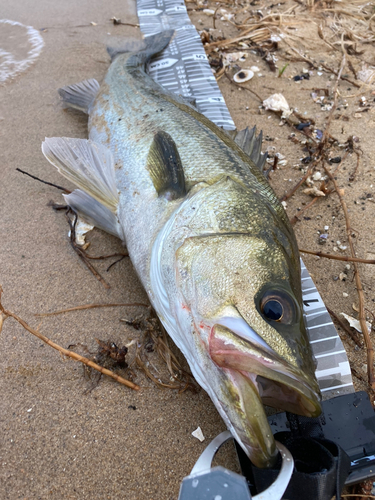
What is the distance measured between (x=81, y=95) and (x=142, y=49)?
1.19m

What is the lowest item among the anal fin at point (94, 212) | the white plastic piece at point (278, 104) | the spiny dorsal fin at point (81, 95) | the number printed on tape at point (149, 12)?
the anal fin at point (94, 212)

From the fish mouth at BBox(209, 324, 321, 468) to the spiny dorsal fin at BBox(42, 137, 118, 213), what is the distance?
4.93ft

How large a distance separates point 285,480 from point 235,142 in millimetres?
2078

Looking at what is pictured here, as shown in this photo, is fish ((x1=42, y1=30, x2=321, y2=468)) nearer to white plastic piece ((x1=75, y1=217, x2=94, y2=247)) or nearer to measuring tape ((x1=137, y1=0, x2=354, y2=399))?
white plastic piece ((x1=75, y1=217, x2=94, y2=247))

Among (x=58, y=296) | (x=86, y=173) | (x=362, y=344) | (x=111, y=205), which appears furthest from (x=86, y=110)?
(x=362, y=344)

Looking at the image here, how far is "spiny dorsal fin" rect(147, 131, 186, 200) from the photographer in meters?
2.18

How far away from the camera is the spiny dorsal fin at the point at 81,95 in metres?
3.60

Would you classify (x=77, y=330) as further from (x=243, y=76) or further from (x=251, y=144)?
(x=243, y=76)

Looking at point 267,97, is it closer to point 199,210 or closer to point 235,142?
point 235,142

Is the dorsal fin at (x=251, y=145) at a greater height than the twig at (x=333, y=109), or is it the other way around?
the dorsal fin at (x=251, y=145)

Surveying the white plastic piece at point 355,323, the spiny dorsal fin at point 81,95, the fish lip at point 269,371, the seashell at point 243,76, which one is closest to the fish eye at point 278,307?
the fish lip at point 269,371

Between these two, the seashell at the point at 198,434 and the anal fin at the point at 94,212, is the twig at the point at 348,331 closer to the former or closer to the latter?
the seashell at the point at 198,434

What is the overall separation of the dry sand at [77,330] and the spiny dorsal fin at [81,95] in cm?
17

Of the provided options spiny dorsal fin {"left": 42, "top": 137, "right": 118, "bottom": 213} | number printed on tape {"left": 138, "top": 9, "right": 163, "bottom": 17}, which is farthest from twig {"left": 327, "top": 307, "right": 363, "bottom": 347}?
number printed on tape {"left": 138, "top": 9, "right": 163, "bottom": 17}
